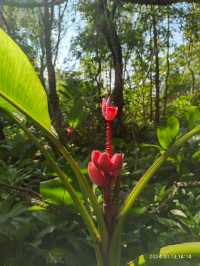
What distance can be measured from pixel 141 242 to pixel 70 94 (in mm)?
1284

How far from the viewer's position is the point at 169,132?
1365 millimetres

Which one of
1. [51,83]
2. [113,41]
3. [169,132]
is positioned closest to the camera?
[169,132]

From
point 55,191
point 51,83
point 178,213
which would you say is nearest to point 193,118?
point 178,213

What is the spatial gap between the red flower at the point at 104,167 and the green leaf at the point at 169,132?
578 mm

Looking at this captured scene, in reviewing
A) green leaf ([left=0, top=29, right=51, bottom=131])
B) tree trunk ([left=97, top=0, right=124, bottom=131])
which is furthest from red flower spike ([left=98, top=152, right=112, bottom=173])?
tree trunk ([left=97, top=0, right=124, bottom=131])

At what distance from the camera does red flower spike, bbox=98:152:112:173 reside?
2.62 ft

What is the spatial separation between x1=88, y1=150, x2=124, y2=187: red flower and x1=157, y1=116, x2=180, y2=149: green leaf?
0.58 meters

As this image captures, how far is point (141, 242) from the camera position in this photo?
3.34ft

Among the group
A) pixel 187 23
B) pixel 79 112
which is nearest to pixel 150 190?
pixel 79 112

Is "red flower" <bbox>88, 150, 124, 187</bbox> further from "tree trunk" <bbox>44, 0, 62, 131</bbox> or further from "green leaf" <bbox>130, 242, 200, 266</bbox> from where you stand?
"tree trunk" <bbox>44, 0, 62, 131</bbox>

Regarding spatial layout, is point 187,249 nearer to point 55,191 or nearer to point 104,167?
point 104,167

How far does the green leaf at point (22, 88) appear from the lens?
2.78ft

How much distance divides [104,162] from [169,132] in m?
0.60

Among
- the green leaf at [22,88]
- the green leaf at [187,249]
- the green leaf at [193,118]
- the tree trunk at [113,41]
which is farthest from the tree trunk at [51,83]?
the green leaf at [187,249]
